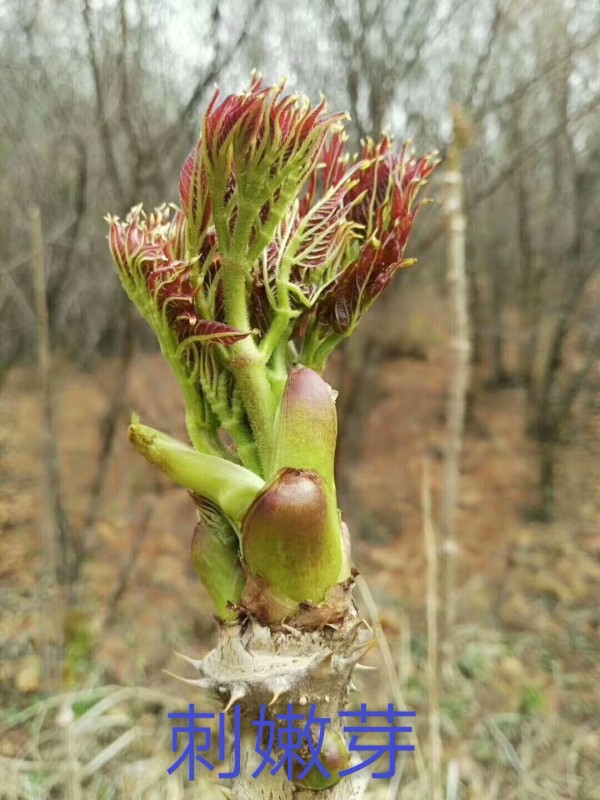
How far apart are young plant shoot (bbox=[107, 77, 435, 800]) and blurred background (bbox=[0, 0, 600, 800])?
1.71ft

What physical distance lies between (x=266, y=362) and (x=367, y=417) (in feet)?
11.8

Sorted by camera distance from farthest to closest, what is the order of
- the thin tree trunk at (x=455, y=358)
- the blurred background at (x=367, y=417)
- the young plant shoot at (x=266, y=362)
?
the blurred background at (x=367, y=417), the thin tree trunk at (x=455, y=358), the young plant shoot at (x=266, y=362)

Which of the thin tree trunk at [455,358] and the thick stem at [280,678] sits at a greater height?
the thin tree trunk at [455,358]

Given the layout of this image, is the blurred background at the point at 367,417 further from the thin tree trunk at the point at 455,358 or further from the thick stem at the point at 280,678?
the thick stem at the point at 280,678

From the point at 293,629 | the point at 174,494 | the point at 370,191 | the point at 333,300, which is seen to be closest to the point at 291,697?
the point at 293,629

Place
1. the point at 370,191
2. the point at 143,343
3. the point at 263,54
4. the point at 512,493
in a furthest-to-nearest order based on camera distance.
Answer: the point at 143,343 < the point at 512,493 < the point at 263,54 < the point at 370,191

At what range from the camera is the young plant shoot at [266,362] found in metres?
0.56

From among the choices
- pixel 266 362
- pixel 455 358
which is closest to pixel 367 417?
pixel 455 358

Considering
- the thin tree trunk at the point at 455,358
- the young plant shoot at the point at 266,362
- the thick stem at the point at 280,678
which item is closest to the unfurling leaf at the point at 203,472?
the young plant shoot at the point at 266,362

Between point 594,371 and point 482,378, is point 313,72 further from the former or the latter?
point 482,378

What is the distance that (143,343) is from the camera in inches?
199

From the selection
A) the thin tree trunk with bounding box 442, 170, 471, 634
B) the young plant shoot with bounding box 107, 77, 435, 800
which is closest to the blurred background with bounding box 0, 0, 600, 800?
the thin tree trunk with bounding box 442, 170, 471, 634

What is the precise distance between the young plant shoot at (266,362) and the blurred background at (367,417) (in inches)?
20.5

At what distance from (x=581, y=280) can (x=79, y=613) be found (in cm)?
328
